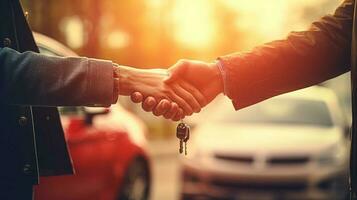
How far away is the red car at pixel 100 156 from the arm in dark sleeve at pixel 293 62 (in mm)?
2122

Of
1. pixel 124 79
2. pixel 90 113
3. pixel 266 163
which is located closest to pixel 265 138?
pixel 266 163

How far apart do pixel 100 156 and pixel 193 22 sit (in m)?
19.3

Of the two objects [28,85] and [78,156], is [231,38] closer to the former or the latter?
[78,156]

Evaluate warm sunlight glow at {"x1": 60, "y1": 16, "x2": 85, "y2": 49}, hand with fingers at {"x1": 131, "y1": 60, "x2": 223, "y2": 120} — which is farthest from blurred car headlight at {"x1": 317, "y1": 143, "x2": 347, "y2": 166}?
warm sunlight glow at {"x1": 60, "y1": 16, "x2": 85, "y2": 49}

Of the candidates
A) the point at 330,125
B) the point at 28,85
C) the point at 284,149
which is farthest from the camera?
the point at 330,125

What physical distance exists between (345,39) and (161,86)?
922 mm

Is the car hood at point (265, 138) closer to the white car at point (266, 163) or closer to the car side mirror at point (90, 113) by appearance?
the white car at point (266, 163)

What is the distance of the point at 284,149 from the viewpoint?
9055 millimetres

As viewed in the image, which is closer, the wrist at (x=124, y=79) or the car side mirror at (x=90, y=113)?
the wrist at (x=124, y=79)

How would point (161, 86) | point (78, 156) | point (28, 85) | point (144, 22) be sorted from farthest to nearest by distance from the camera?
point (144, 22)
point (78, 156)
point (161, 86)
point (28, 85)

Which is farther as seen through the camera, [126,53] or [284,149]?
[126,53]

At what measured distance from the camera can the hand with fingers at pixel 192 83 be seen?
343 centimetres

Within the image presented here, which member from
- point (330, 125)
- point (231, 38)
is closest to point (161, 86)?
point (330, 125)

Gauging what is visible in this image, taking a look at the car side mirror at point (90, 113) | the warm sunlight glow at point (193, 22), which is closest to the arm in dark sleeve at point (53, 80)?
the car side mirror at point (90, 113)
